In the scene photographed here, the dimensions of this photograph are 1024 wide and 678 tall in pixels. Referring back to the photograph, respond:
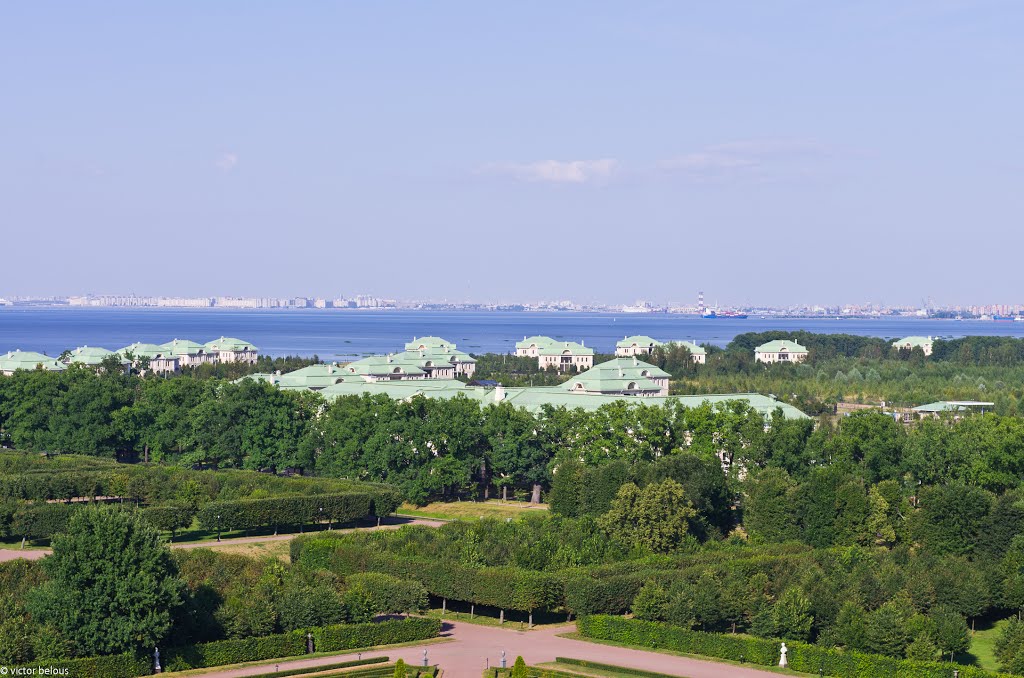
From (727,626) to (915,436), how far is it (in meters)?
25.1

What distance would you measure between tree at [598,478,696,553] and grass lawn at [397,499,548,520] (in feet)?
34.4

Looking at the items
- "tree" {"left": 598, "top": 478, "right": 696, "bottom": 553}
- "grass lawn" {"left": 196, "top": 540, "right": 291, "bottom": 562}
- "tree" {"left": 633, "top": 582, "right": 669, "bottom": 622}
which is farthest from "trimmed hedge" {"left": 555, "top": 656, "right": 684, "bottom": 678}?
"grass lawn" {"left": 196, "top": 540, "right": 291, "bottom": 562}

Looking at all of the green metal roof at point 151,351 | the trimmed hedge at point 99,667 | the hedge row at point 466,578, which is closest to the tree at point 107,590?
the trimmed hedge at point 99,667

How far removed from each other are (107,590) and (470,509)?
99.5 ft

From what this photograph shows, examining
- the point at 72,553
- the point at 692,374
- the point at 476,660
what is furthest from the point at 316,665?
the point at 692,374

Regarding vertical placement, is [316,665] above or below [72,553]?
below

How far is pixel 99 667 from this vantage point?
108 feet

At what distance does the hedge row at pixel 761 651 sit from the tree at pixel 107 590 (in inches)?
489

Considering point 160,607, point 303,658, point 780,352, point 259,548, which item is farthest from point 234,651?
point 780,352

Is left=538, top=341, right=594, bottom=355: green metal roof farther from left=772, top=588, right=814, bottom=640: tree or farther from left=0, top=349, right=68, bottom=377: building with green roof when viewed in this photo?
left=772, top=588, right=814, bottom=640: tree

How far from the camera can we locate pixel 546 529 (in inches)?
1918

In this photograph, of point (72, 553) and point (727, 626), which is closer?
point (72, 553)

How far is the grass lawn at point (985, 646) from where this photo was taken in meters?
37.4

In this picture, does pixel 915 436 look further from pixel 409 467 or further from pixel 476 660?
pixel 476 660
